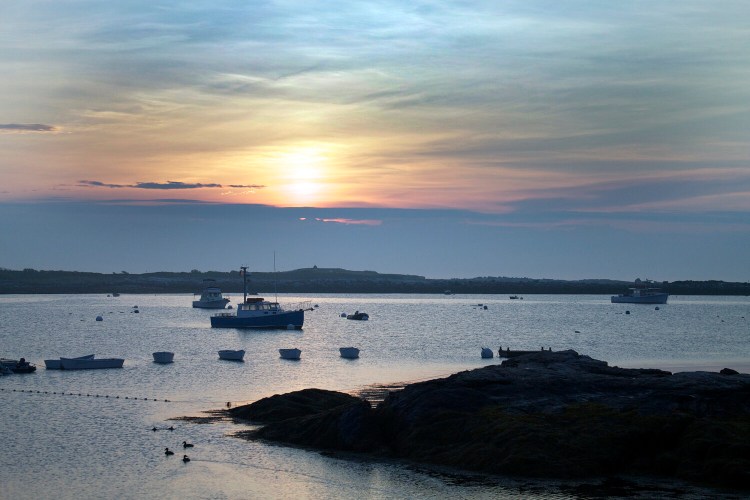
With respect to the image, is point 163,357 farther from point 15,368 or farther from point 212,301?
point 212,301

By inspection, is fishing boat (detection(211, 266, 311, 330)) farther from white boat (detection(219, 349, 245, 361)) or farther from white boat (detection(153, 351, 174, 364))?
white boat (detection(153, 351, 174, 364))

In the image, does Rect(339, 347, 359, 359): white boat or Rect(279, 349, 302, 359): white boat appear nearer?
Rect(279, 349, 302, 359): white boat

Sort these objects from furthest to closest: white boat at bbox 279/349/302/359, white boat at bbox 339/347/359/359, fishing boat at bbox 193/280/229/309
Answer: fishing boat at bbox 193/280/229/309 < white boat at bbox 339/347/359/359 < white boat at bbox 279/349/302/359

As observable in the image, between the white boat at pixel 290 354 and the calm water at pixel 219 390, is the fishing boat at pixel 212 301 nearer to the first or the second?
the calm water at pixel 219 390

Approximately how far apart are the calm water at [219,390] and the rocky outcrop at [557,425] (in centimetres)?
164

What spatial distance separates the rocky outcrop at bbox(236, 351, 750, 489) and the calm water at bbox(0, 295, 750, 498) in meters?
1.64

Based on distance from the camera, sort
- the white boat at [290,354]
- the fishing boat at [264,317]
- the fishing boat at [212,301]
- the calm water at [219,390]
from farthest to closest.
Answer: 1. the fishing boat at [212,301]
2. the fishing boat at [264,317]
3. the white boat at [290,354]
4. the calm water at [219,390]

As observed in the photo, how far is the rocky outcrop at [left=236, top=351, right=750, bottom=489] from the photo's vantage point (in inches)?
1059

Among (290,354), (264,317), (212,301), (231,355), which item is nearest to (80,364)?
(231,355)

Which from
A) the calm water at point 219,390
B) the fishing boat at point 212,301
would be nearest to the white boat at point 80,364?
the calm water at point 219,390

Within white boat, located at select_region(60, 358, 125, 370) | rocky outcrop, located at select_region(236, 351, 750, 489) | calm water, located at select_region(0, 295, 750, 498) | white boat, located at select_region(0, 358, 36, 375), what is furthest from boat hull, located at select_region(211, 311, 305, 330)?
rocky outcrop, located at select_region(236, 351, 750, 489)

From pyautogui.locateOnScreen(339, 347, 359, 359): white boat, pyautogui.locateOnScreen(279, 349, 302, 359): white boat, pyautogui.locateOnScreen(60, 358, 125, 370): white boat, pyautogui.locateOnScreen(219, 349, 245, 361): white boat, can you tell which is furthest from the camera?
pyautogui.locateOnScreen(339, 347, 359, 359): white boat

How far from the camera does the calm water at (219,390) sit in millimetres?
26812

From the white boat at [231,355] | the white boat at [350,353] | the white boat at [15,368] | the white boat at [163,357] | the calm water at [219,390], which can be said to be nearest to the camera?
the calm water at [219,390]
